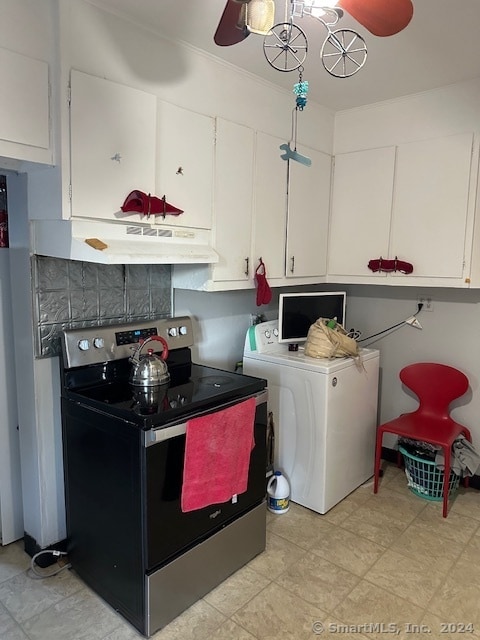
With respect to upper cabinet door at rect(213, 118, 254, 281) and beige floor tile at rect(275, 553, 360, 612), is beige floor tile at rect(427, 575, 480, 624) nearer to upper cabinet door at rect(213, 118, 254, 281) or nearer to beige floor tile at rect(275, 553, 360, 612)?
beige floor tile at rect(275, 553, 360, 612)

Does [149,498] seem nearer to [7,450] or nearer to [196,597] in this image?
[196,597]

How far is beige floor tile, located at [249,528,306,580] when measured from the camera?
2.16m

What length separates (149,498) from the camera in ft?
5.61

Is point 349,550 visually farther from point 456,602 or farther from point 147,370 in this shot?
point 147,370

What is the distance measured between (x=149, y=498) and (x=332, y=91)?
231cm

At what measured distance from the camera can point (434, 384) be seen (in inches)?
116

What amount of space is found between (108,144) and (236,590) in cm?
196

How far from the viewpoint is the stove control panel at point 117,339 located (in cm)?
199

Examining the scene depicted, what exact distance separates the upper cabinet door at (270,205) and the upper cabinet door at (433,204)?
701 millimetres

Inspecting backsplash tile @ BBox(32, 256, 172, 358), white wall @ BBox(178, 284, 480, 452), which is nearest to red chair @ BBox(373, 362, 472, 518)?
white wall @ BBox(178, 284, 480, 452)

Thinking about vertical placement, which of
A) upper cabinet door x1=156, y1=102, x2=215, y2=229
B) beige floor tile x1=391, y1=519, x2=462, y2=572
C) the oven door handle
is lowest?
beige floor tile x1=391, y1=519, x2=462, y2=572

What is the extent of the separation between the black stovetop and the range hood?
558 mm

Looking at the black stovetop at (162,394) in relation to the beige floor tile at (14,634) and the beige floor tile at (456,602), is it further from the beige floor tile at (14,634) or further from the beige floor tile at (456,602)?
the beige floor tile at (456,602)

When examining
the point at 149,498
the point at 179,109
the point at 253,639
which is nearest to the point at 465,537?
the point at 253,639
